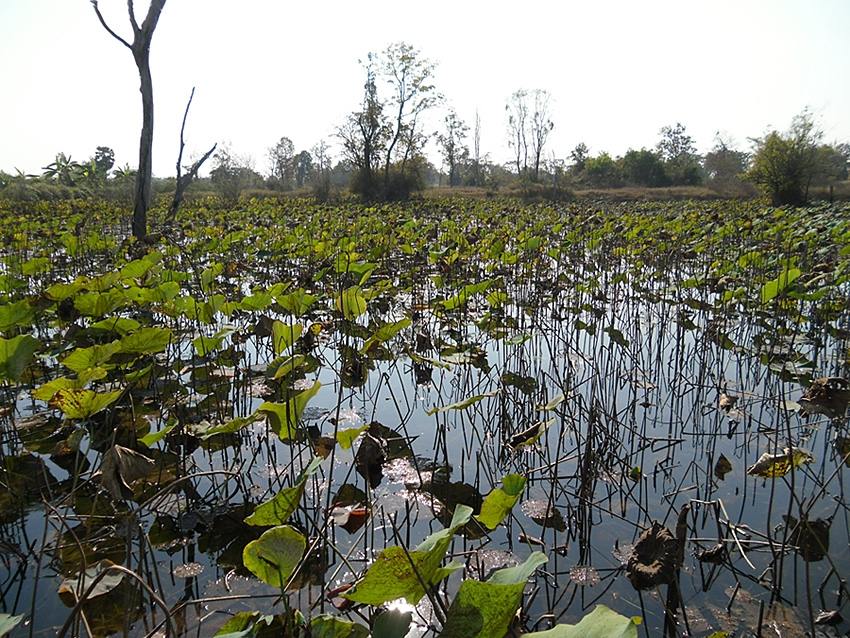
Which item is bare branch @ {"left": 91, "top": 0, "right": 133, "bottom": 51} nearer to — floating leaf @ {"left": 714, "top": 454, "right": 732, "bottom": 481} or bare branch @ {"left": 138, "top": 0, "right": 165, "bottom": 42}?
bare branch @ {"left": 138, "top": 0, "right": 165, "bottom": 42}

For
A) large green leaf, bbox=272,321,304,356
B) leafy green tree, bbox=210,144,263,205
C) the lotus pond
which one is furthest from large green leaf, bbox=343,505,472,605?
leafy green tree, bbox=210,144,263,205

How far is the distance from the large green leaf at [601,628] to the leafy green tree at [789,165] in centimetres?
1843

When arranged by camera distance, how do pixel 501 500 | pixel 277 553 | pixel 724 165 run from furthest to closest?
pixel 724 165 → pixel 501 500 → pixel 277 553

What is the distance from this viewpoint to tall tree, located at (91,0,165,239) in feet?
20.8

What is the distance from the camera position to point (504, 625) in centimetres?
79

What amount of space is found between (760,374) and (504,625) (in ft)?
10.4

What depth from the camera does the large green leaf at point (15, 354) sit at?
164cm

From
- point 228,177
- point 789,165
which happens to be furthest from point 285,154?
point 789,165

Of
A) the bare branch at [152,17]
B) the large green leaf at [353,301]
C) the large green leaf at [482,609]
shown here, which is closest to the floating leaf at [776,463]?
the large green leaf at [482,609]

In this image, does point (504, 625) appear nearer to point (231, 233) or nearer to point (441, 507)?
point (441, 507)

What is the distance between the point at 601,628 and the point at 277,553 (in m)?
0.50

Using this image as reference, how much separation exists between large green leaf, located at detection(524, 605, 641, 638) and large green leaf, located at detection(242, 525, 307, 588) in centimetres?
39

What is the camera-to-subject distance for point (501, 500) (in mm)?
1044

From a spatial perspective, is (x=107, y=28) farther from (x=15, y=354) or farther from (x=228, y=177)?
(x=228, y=177)
